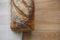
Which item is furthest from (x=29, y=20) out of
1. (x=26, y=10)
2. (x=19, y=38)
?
(x=19, y=38)

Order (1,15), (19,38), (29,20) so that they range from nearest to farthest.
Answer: (29,20), (19,38), (1,15)

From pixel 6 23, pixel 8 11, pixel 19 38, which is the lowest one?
pixel 19 38

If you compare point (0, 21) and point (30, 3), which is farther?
point (0, 21)

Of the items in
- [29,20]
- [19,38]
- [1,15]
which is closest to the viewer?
[29,20]

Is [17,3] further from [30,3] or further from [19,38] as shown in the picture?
[19,38]
